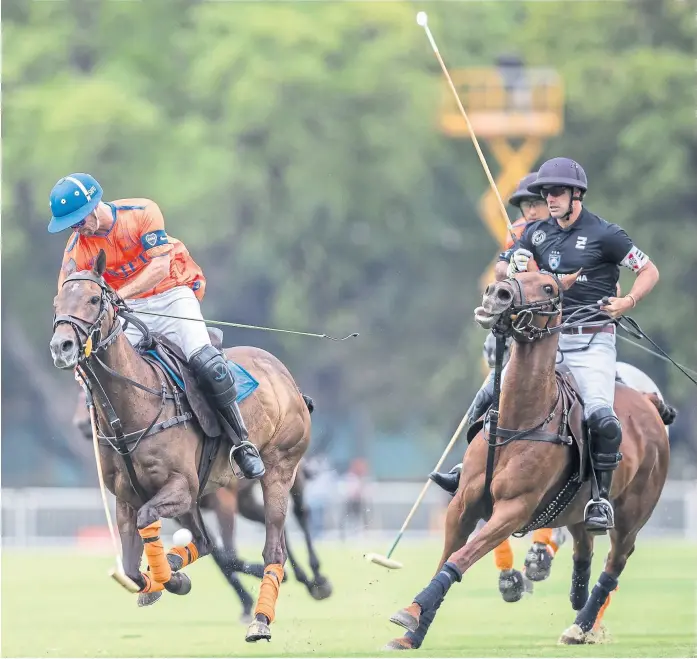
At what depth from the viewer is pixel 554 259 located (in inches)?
505

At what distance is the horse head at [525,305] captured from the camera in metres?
11.8

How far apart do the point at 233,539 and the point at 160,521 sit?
365cm

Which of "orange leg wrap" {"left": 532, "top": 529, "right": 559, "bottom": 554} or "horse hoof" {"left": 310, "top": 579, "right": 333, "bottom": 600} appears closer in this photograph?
"orange leg wrap" {"left": 532, "top": 529, "right": 559, "bottom": 554}

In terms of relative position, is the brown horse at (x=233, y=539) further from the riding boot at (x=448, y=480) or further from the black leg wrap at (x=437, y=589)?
the black leg wrap at (x=437, y=589)

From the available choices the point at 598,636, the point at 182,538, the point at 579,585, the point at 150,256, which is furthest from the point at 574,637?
the point at 150,256

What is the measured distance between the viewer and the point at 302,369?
131 feet

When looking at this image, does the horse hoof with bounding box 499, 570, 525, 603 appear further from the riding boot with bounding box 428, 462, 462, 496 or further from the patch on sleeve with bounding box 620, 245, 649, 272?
the patch on sleeve with bounding box 620, 245, 649, 272

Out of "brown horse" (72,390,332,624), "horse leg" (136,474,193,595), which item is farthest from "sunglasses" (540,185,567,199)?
"brown horse" (72,390,332,624)

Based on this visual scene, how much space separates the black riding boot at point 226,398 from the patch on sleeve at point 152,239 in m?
0.77

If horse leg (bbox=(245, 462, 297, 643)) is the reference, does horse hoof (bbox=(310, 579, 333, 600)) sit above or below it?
below

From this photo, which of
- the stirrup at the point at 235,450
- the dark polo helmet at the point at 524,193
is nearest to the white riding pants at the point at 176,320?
the stirrup at the point at 235,450

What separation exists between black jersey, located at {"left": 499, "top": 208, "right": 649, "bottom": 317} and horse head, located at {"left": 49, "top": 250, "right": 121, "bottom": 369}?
264cm

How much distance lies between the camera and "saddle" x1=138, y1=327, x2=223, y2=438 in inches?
512

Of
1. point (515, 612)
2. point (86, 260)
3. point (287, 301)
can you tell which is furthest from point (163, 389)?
point (287, 301)
